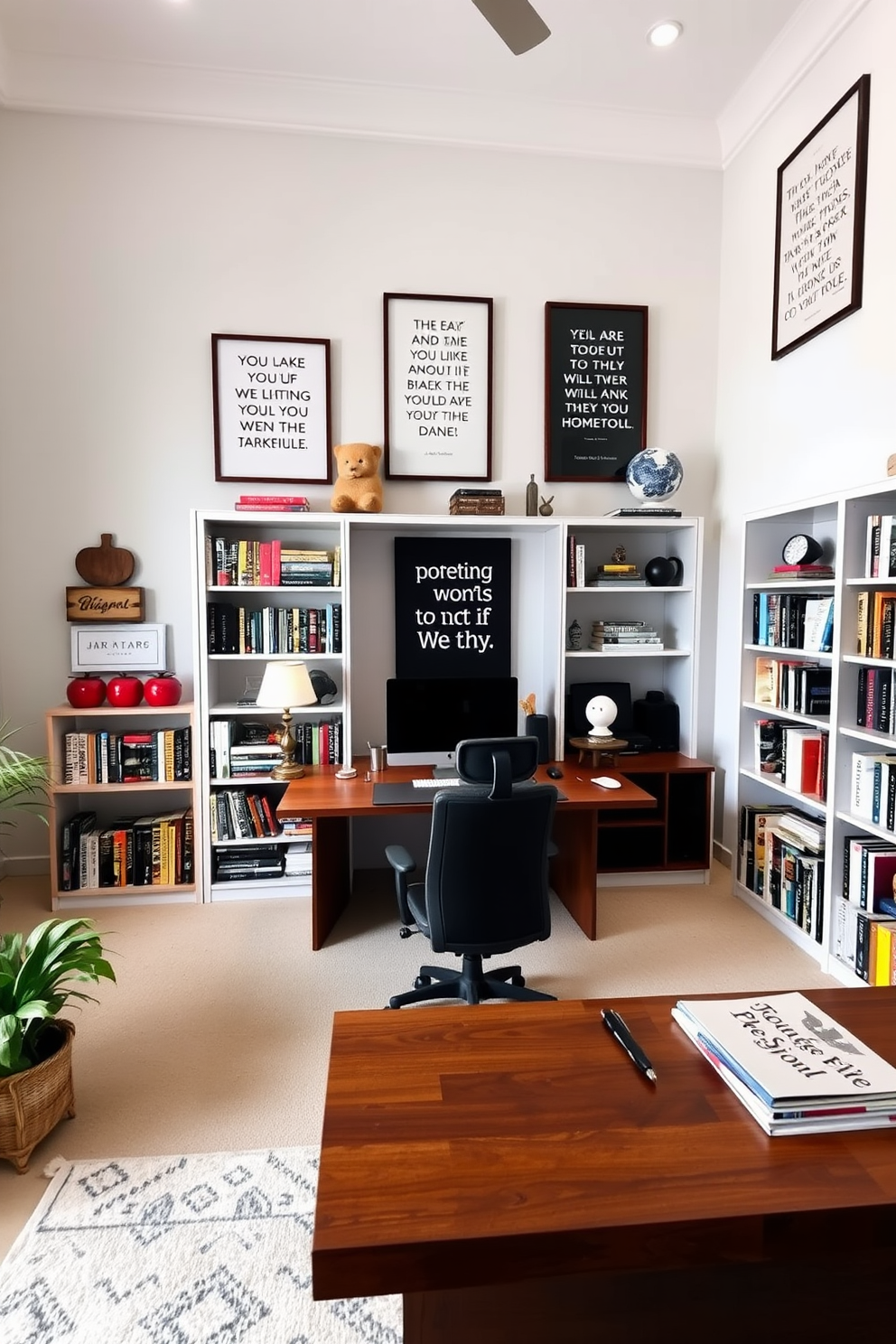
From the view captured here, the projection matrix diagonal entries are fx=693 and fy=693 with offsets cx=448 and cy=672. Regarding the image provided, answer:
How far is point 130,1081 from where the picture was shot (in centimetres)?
210

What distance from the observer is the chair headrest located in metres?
2.18

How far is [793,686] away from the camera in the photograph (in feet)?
9.62

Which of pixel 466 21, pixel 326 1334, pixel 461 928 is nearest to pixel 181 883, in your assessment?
pixel 461 928

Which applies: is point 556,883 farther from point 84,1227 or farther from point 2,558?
point 2,558

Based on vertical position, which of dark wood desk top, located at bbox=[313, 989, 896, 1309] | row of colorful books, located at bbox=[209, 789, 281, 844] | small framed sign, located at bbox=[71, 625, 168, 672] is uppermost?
small framed sign, located at bbox=[71, 625, 168, 672]

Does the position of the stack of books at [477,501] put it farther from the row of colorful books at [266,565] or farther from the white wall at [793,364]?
the white wall at [793,364]

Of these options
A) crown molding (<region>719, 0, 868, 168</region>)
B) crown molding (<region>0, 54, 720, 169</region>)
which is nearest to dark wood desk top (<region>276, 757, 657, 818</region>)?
crown molding (<region>719, 0, 868, 168</region>)

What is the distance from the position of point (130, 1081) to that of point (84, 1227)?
0.53 meters

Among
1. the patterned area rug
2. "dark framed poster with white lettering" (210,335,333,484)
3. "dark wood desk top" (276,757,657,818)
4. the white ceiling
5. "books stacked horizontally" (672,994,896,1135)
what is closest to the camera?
"books stacked horizontally" (672,994,896,1135)

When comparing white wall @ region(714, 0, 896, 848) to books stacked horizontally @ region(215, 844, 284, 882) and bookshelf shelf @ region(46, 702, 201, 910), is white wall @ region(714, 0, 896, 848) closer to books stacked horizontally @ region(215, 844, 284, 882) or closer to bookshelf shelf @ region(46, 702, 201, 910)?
books stacked horizontally @ region(215, 844, 284, 882)

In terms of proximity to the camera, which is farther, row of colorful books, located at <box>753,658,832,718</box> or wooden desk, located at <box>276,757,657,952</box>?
row of colorful books, located at <box>753,658,832,718</box>

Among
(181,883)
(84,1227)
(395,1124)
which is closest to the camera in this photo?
(395,1124)

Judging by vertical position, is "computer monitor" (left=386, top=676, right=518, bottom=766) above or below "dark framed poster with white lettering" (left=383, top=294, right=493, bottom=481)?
below

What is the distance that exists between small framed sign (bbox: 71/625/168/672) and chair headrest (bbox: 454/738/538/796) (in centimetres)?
200
